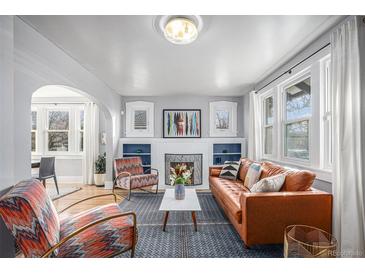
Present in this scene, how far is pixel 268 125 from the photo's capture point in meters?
3.96

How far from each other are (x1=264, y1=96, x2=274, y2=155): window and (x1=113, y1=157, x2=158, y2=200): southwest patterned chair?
2.51 meters

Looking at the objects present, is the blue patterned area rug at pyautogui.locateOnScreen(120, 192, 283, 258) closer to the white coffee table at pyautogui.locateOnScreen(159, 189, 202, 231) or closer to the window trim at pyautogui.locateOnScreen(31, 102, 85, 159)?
the white coffee table at pyautogui.locateOnScreen(159, 189, 202, 231)

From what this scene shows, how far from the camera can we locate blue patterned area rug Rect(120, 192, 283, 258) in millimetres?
1982

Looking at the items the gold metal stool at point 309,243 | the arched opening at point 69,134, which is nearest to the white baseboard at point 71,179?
the arched opening at point 69,134

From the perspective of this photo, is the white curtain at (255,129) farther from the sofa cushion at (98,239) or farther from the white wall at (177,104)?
the sofa cushion at (98,239)

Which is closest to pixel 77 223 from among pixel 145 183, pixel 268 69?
pixel 145 183

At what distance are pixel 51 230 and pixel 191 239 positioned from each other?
1.49 m

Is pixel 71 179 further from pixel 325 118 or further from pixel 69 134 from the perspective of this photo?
pixel 325 118

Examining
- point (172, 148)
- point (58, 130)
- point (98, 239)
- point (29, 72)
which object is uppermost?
point (29, 72)

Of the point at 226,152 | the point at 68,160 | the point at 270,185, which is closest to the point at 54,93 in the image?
the point at 68,160

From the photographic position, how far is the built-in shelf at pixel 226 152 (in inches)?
201

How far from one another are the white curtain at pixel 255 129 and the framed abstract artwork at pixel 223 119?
40.6 inches

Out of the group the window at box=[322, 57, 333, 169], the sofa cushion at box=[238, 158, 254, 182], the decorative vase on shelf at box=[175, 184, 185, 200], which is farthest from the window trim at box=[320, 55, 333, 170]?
the decorative vase on shelf at box=[175, 184, 185, 200]
